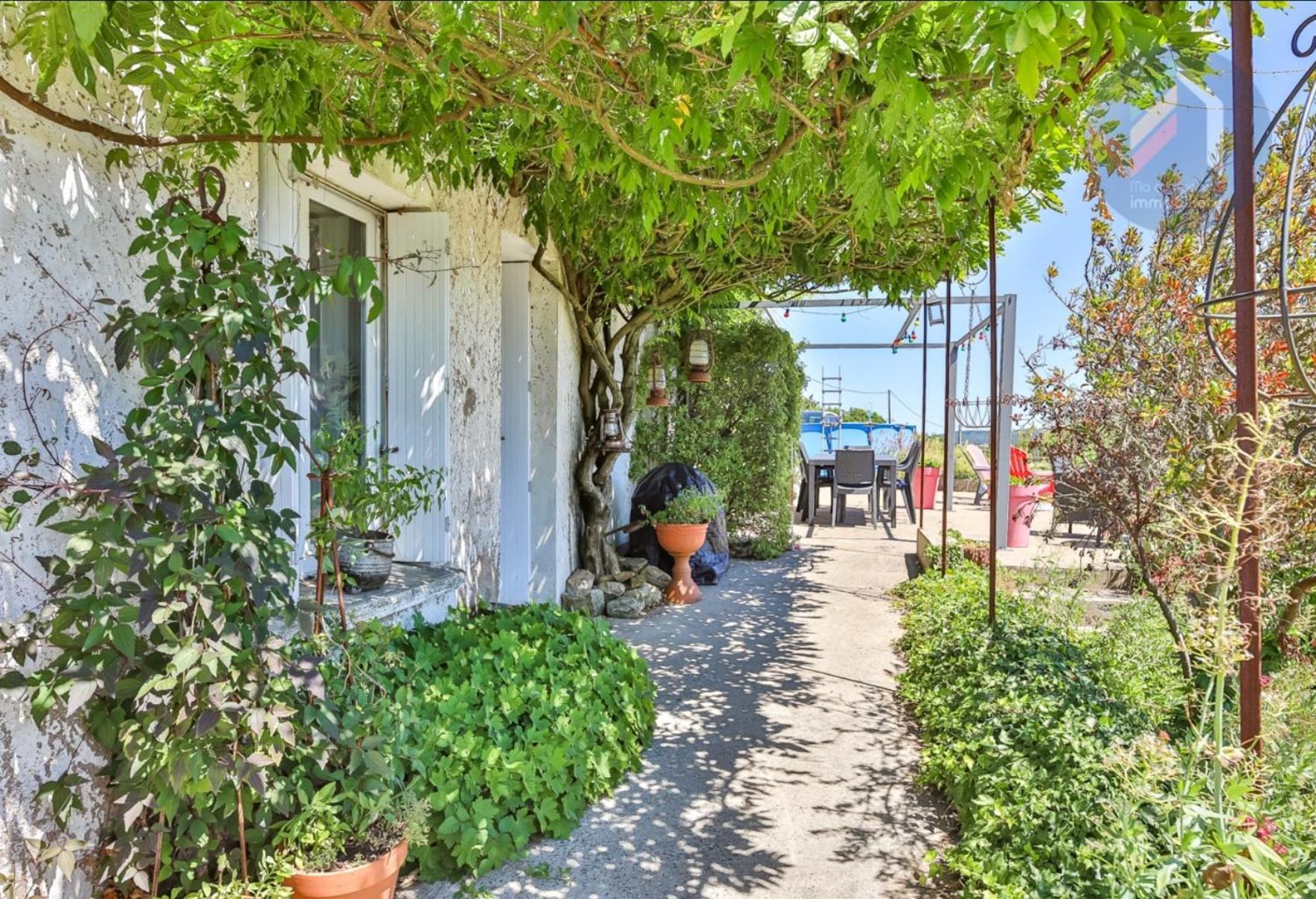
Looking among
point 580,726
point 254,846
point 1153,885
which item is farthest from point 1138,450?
point 254,846

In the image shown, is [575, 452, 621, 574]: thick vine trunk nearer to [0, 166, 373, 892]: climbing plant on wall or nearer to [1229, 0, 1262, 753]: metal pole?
[0, 166, 373, 892]: climbing plant on wall

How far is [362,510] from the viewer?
2.32 metres

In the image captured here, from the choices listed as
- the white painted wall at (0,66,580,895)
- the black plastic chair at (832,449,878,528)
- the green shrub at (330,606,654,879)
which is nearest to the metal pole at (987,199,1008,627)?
the green shrub at (330,606,654,879)

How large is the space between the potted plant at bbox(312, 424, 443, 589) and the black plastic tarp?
335 cm

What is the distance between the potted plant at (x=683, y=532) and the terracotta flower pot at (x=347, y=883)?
→ 13.2 ft

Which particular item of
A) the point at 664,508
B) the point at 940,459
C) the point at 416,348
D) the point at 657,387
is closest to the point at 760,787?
the point at 416,348

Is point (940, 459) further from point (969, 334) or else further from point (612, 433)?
point (612, 433)

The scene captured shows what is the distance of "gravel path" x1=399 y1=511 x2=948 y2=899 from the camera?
2.25m

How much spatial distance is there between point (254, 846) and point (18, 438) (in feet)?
3.66

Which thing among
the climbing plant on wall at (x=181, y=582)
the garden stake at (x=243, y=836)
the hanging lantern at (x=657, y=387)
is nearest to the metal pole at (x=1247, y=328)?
the climbing plant on wall at (x=181, y=582)

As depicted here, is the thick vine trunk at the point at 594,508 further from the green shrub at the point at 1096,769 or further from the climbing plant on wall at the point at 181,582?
the climbing plant on wall at the point at 181,582

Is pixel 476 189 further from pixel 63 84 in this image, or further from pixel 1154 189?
pixel 1154 189

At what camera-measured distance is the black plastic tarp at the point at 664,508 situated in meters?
6.40

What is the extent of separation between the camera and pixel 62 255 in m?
1.74
